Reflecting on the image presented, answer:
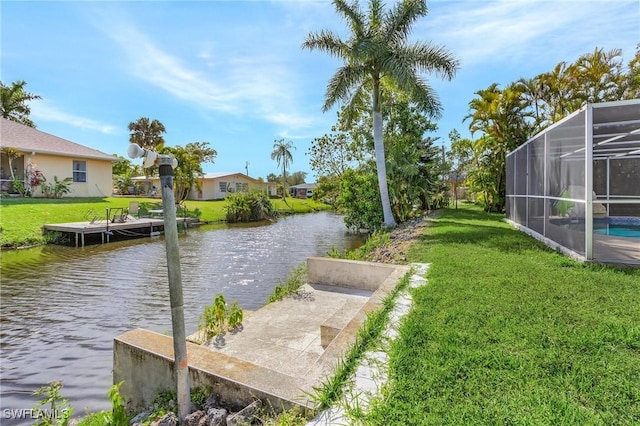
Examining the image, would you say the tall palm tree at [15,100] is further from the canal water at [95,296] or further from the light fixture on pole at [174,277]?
the light fixture on pole at [174,277]

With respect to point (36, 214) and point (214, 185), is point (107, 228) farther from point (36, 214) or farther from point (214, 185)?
point (214, 185)

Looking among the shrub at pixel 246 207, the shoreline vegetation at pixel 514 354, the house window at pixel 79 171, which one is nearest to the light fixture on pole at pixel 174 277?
the shoreline vegetation at pixel 514 354

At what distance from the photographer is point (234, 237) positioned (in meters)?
17.3

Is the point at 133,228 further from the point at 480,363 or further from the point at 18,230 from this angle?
the point at 480,363

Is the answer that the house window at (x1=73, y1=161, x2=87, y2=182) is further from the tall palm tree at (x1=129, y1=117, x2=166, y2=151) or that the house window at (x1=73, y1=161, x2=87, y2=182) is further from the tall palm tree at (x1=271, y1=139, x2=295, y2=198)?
the tall palm tree at (x1=271, y1=139, x2=295, y2=198)

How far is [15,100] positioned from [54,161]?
14.5 m

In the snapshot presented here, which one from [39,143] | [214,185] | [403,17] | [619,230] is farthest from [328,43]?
[214,185]

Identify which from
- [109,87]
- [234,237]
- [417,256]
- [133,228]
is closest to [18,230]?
[133,228]

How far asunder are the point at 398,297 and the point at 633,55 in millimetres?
18689

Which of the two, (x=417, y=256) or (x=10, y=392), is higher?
(x=417, y=256)

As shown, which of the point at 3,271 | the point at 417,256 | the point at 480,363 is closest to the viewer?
the point at 480,363

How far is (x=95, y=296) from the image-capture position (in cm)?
765

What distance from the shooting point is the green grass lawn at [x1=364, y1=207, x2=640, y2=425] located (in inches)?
82.2

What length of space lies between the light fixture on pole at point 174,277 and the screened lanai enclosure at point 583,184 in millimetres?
6748
